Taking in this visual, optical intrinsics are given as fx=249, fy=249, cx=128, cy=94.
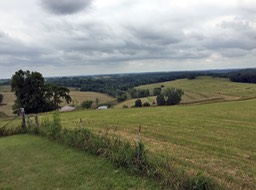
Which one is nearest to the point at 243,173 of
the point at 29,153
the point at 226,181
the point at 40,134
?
the point at 226,181

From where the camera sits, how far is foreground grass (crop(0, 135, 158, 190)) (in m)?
6.39

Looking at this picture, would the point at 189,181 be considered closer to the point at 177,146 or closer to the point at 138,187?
the point at 138,187

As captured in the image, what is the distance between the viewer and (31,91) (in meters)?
48.6

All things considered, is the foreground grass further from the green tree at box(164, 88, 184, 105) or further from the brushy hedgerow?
the green tree at box(164, 88, 184, 105)

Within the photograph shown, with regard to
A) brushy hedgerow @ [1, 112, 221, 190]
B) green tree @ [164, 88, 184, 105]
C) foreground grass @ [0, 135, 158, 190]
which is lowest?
green tree @ [164, 88, 184, 105]

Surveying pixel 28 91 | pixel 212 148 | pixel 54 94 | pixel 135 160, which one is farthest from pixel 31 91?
pixel 135 160

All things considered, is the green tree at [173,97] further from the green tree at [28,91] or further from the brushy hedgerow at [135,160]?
the brushy hedgerow at [135,160]

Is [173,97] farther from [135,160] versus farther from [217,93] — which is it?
[135,160]

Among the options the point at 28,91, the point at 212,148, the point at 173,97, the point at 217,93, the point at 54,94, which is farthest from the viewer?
the point at 217,93

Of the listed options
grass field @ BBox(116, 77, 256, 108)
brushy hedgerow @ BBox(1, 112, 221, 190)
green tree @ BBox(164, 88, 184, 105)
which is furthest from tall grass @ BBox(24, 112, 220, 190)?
green tree @ BBox(164, 88, 184, 105)

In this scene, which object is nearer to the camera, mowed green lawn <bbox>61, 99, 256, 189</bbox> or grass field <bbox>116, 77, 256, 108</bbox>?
mowed green lawn <bbox>61, 99, 256, 189</bbox>

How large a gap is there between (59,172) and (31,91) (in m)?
44.6

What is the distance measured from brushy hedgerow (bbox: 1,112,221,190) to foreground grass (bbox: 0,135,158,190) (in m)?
0.26

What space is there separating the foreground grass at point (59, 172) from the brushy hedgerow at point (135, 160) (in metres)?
0.26
